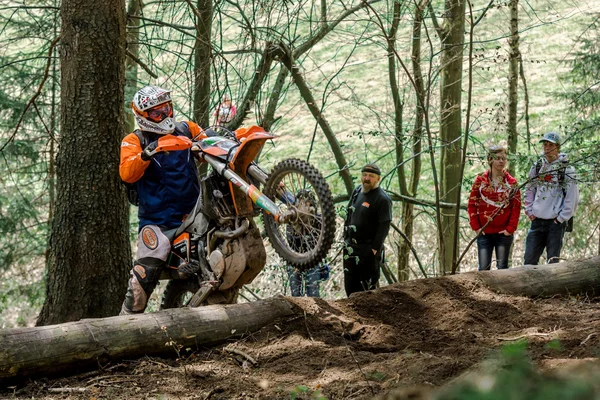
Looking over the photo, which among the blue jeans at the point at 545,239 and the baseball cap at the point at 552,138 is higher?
the baseball cap at the point at 552,138

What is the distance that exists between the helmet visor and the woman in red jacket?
3796mm

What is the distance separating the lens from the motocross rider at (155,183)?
6.51 m

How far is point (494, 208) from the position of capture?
350 inches

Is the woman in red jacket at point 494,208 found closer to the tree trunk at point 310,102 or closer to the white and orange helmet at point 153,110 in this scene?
the tree trunk at point 310,102

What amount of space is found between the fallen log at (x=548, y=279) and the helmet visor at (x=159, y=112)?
133 inches

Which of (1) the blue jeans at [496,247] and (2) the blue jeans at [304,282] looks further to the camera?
(1) the blue jeans at [496,247]

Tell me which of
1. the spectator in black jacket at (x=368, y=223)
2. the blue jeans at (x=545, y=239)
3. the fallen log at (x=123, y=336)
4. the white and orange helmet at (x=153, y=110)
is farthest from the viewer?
the blue jeans at (x=545, y=239)

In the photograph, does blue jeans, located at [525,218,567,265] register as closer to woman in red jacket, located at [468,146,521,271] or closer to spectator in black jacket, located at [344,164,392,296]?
woman in red jacket, located at [468,146,521,271]

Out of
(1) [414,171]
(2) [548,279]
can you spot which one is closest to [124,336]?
(2) [548,279]

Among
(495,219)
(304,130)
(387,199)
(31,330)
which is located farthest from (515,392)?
(304,130)

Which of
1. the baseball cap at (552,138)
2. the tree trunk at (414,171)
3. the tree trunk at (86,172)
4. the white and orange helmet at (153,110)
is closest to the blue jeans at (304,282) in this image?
the tree trunk at (86,172)

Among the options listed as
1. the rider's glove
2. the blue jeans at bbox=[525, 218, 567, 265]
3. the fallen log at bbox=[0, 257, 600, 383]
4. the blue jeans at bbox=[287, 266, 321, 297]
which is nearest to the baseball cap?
the blue jeans at bbox=[525, 218, 567, 265]

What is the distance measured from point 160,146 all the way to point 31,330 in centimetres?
172

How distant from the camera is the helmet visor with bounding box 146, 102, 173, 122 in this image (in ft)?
21.4
